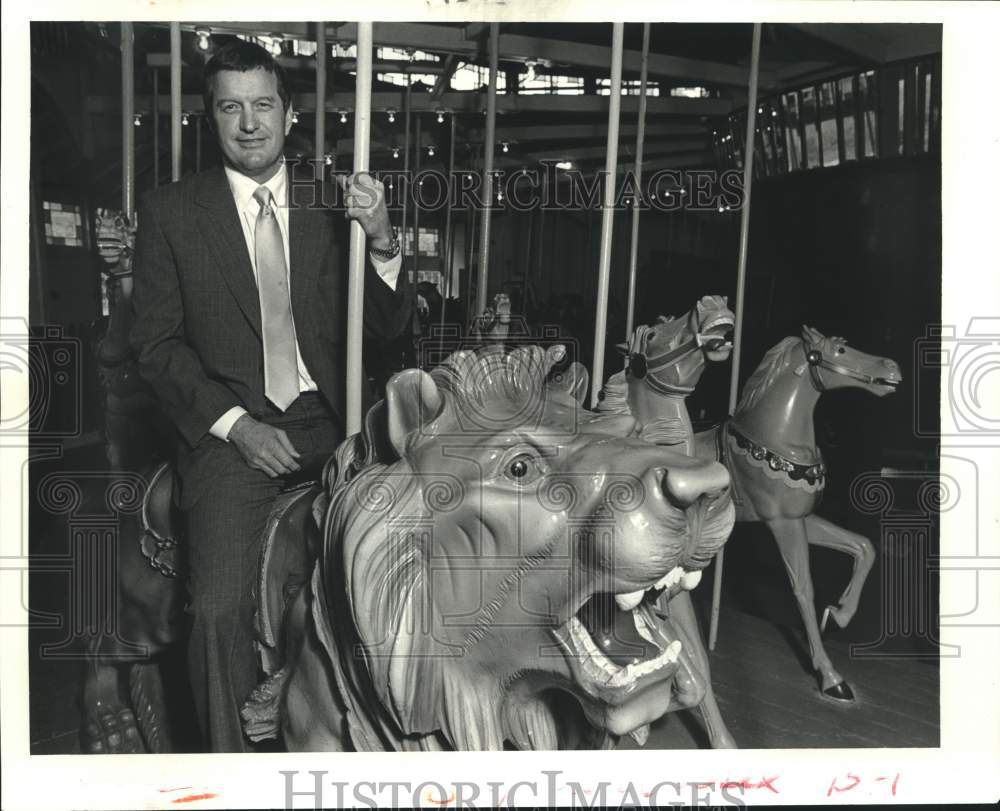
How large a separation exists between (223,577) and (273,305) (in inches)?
20.6

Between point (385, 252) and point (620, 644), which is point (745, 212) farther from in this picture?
point (620, 644)

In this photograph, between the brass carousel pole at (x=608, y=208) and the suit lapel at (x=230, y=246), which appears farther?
the brass carousel pole at (x=608, y=208)

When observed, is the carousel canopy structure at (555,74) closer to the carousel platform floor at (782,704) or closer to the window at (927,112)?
the window at (927,112)

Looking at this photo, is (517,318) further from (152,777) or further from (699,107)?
(699,107)

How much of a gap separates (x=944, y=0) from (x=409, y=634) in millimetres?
1736

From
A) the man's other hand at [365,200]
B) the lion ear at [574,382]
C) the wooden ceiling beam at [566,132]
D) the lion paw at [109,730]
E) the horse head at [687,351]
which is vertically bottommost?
the lion paw at [109,730]

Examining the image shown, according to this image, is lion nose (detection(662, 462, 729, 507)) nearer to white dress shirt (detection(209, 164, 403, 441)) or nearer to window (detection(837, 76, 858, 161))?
white dress shirt (detection(209, 164, 403, 441))

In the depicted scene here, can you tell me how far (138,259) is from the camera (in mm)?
1844

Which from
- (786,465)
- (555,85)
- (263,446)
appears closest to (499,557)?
(263,446)

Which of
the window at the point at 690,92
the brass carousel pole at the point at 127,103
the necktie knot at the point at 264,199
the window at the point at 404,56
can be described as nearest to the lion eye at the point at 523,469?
the necktie knot at the point at 264,199

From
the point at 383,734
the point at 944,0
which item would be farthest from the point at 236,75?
the point at 944,0

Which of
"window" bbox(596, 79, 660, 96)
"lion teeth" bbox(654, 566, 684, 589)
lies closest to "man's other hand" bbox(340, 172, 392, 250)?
"lion teeth" bbox(654, 566, 684, 589)

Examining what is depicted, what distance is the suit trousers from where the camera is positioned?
173cm

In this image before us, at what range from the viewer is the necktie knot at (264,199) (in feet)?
6.05
